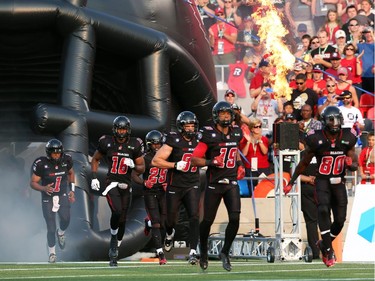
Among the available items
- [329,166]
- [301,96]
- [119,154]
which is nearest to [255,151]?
[301,96]

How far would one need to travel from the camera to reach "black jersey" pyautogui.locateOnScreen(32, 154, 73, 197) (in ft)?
48.6

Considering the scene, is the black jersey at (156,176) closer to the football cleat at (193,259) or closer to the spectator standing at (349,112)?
the football cleat at (193,259)

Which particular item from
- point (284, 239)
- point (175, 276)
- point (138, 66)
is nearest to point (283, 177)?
point (284, 239)

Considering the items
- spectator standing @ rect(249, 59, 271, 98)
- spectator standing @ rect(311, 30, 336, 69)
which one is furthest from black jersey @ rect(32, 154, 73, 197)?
spectator standing @ rect(311, 30, 336, 69)

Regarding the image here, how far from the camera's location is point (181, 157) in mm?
12828

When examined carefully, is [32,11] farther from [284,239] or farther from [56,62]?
[284,239]

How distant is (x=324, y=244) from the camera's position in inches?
438

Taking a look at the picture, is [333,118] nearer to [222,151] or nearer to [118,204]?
[222,151]

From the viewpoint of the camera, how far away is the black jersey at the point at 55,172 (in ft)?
48.6

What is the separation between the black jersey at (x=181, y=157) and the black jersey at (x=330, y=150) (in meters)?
2.03

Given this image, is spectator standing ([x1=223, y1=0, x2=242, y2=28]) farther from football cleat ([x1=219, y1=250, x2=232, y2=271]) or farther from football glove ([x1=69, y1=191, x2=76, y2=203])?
football cleat ([x1=219, y1=250, x2=232, y2=271])

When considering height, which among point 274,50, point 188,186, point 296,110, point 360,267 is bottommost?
point 360,267

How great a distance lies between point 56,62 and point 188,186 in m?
4.69

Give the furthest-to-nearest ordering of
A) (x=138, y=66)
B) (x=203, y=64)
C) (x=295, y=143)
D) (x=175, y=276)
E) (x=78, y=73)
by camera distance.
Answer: (x=203, y=64) → (x=138, y=66) → (x=78, y=73) → (x=295, y=143) → (x=175, y=276)
